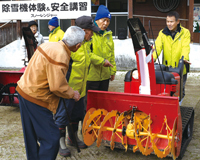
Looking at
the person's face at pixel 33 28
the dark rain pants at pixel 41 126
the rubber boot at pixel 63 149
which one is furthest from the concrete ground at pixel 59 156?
the person's face at pixel 33 28

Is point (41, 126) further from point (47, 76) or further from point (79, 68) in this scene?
point (79, 68)

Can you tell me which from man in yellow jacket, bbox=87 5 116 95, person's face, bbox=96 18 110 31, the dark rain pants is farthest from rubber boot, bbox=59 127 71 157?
person's face, bbox=96 18 110 31

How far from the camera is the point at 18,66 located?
1273 cm

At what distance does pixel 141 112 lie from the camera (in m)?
3.45

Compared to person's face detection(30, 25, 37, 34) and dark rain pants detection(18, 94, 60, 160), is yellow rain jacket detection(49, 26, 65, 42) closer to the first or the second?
person's face detection(30, 25, 37, 34)

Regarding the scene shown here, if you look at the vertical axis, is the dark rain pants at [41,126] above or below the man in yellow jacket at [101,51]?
below

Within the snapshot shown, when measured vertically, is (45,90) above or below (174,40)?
below

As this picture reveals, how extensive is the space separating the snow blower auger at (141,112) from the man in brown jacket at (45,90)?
1.97 ft

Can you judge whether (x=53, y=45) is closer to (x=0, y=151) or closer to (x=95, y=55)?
(x=95, y=55)

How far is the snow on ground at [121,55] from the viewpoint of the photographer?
11469 mm

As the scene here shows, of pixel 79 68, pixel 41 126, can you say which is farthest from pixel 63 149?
pixel 79 68

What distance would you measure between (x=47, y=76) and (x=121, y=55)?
9.57 meters

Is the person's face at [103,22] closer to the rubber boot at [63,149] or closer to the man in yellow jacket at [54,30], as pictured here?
the rubber boot at [63,149]

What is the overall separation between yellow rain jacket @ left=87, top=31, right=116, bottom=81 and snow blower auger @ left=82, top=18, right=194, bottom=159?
66 centimetres
